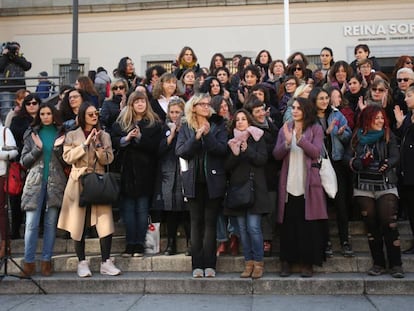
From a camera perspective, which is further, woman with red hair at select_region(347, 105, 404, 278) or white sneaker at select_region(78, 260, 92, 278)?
white sneaker at select_region(78, 260, 92, 278)

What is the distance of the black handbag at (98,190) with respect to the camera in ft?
21.0

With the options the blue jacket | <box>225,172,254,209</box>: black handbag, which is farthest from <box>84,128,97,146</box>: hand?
the blue jacket

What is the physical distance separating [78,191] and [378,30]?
45.3 feet

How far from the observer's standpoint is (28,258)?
661 centimetres

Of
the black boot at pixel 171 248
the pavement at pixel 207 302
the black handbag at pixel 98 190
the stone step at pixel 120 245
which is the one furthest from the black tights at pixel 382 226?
the black handbag at pixel 98 190

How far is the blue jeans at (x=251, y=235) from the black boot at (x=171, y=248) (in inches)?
44.0

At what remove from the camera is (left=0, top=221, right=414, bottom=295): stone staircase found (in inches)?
238

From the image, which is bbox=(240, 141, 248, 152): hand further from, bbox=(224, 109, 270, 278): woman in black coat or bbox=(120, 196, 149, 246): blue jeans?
bbox=(120, 196, 149, 246): blue jeans

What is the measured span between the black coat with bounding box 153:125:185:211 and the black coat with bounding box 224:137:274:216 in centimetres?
78

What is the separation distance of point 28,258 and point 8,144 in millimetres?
1586

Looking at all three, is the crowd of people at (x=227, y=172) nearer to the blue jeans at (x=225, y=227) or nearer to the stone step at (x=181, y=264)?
the blue jeans at (x=225, y=227)

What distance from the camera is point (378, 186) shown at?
623 centimetres

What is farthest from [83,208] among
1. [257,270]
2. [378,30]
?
[378,30]

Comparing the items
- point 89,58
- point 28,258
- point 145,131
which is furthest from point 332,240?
point 89,58
